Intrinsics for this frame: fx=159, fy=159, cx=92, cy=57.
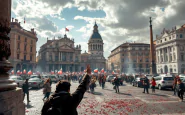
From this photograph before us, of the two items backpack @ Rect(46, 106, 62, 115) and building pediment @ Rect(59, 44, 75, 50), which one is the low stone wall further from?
building pediment @ Rect(59, 44, 75, 50)

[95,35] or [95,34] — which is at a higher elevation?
[95,34]

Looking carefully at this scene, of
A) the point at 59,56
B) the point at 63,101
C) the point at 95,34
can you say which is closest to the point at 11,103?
the point at 63,101

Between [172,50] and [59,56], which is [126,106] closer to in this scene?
[172,50]

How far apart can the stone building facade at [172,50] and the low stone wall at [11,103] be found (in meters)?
67.8

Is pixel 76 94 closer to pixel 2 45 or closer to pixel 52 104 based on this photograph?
pixel 52 104

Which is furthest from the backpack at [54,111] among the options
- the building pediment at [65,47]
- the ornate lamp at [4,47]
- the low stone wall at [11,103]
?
the building pediment at [65,47]

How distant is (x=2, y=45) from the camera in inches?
121

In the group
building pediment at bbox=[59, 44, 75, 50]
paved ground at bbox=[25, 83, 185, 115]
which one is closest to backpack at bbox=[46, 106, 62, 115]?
paved ground at bbox=[25, 83, 185, 115]

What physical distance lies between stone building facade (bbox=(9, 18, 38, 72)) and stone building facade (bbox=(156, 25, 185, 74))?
55325mm

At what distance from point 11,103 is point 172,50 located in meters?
72.9

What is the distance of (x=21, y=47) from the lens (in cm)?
5431

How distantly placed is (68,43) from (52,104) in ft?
301

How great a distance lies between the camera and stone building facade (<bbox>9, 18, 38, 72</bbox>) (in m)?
50.1

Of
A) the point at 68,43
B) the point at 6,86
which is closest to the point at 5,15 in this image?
the point at 6,86
